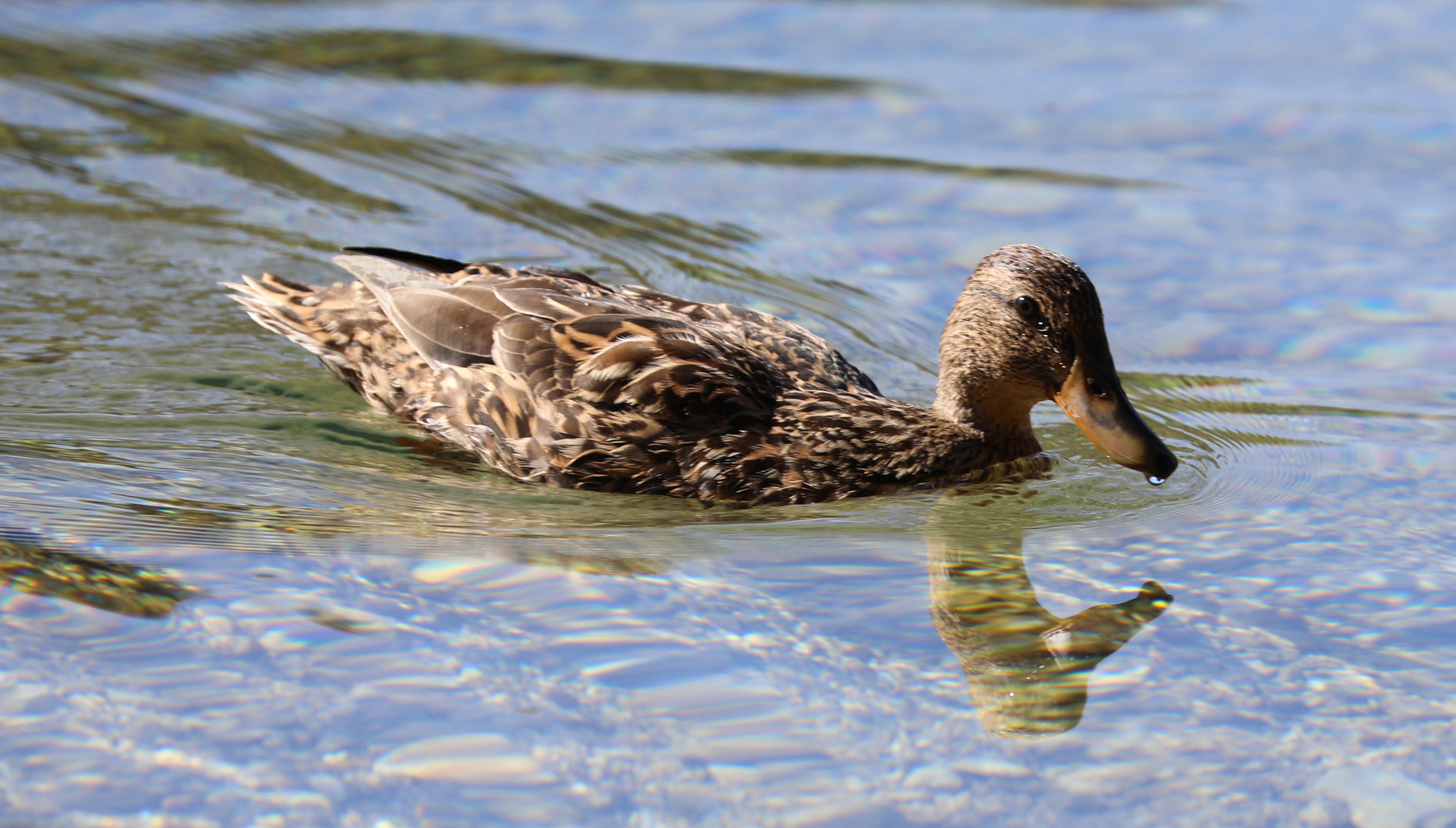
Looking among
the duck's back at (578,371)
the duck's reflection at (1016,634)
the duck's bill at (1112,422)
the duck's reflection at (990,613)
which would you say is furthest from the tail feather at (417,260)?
the duck's bill at (1112,422)

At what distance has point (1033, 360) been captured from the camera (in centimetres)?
591

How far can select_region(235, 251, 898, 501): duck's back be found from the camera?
5.82 m

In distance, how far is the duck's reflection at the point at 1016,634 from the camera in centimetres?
437

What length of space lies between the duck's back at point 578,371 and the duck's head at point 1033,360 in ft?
1.31

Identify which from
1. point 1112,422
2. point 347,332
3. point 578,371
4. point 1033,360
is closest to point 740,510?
point 578,371

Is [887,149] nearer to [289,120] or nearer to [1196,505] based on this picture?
[289,120]

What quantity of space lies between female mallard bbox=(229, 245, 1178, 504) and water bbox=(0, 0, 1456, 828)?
174 millimetres

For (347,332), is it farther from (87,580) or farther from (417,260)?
(87,580)

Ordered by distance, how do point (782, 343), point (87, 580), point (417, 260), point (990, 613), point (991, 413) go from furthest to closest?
point (417, 260)
point (782, 343)
point (991, 413)
point (990, 613)
point (87, 580)

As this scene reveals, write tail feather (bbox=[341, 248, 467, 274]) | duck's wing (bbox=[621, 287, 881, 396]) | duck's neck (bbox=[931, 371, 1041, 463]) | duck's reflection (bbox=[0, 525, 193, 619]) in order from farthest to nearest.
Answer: tail feather (bbox=[341, 248, 467, 274])
duck's wing (bbox=[621, 287, 881, 396])
duck's neck (bbox=[931, 371, 1041, 463])
duck's reflection (bbox=[0, 525, 193, 619])

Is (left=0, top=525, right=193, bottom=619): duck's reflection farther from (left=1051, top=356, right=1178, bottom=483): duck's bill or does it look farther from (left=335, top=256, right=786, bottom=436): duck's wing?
(left=1051, top=356, right=1178, bottom=483): duck's bill

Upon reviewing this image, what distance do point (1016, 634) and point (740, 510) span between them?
127cm

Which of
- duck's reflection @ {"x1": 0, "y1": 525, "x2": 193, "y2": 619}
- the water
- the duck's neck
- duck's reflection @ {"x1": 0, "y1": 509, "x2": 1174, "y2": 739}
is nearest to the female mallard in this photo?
the duck's neck

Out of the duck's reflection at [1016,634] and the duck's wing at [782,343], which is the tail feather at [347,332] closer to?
the duck's wing at [782,343]
